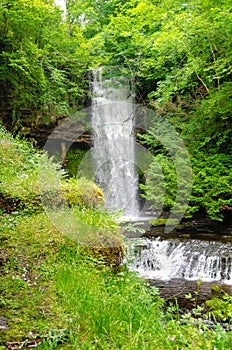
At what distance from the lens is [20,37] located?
10.2 meters

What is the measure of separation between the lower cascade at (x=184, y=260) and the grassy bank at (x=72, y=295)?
2689 mm

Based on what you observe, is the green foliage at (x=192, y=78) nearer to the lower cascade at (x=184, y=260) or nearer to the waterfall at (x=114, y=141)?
the waterfall at (x=114, y=141)

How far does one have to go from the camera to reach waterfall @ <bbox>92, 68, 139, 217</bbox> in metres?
12.9

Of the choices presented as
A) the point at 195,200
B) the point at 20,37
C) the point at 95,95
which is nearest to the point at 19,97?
the point at 20,37

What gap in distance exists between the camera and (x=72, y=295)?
8.45ft

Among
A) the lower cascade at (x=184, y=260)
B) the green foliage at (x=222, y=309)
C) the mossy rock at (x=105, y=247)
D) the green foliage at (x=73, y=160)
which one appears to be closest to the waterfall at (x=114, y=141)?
the green foliage at (x=73, y=160)

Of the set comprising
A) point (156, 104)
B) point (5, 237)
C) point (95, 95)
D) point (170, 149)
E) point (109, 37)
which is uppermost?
point (109, 37)

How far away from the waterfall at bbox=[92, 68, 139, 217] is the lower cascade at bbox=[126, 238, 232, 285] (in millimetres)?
4755

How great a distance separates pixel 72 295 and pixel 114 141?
11475 millimetres

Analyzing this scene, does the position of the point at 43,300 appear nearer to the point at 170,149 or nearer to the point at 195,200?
the point at 195,200

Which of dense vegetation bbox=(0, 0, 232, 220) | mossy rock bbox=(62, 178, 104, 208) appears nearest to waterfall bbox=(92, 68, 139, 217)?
dense vegetation bbox=(0, 0, 232, 220)

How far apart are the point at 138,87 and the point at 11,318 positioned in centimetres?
1281

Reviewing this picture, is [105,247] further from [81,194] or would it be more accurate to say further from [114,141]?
[114,141]

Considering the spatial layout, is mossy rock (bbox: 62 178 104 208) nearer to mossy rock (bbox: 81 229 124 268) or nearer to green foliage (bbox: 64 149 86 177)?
mossy rock (bbox: 81 229 124 268)
